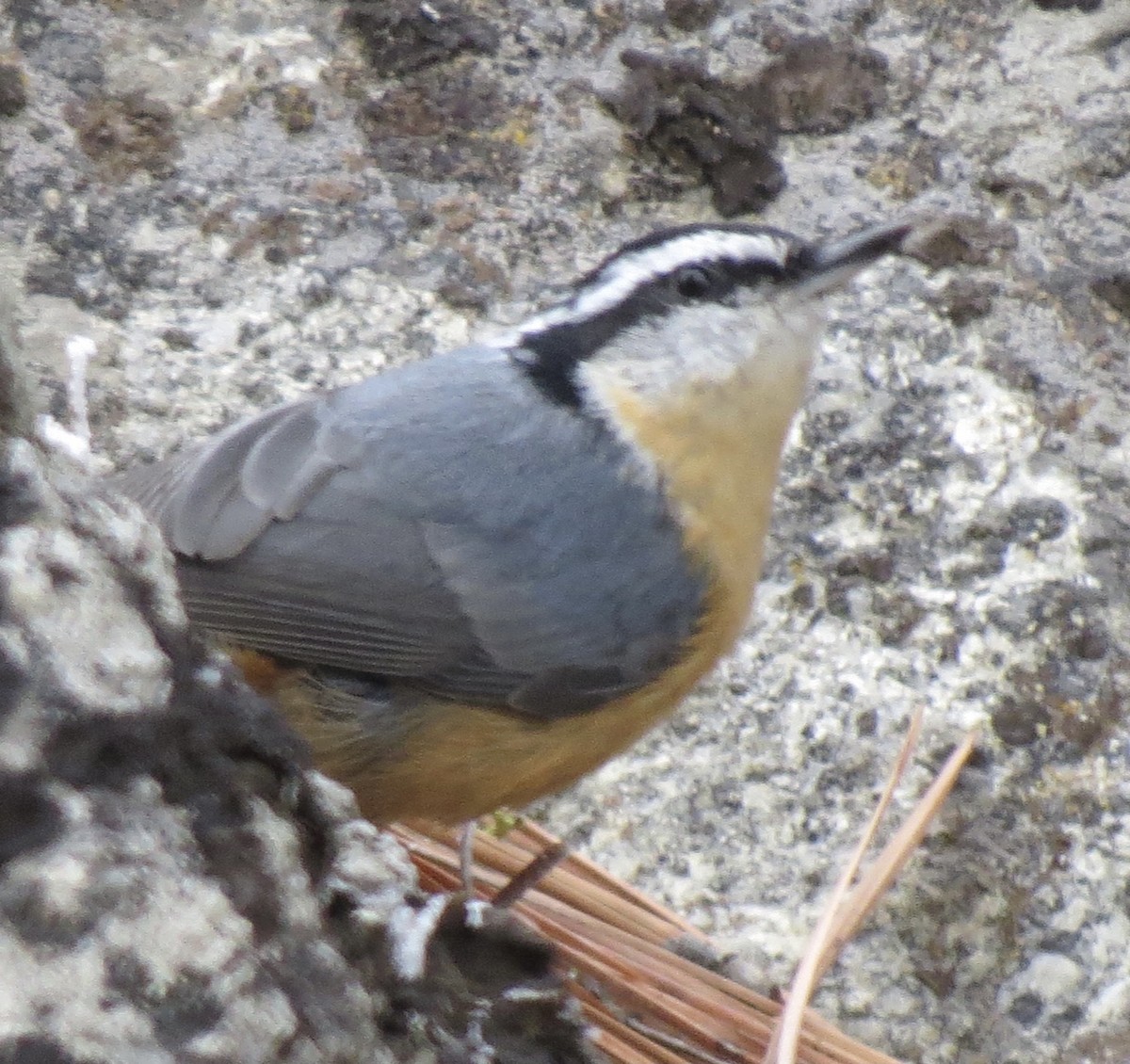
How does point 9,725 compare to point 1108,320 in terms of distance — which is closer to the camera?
point 9,725

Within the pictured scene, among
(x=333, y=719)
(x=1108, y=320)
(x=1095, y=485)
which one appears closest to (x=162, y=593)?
(x=333, y=719)

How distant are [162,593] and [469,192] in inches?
47.9

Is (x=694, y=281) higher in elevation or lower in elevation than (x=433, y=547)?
higher

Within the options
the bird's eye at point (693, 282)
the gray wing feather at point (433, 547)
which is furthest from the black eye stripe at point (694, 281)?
the gray wing feather at point (433, 547)

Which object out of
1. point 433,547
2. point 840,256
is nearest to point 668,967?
point 433,547

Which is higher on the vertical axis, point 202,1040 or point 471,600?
point 202,1040

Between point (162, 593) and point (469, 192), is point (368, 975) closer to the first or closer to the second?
point (162, 593)

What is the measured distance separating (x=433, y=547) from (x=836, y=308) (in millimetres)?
567

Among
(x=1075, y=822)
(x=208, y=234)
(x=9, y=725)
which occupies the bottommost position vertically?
(x=1075, y=822)

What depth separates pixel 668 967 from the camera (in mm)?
1380

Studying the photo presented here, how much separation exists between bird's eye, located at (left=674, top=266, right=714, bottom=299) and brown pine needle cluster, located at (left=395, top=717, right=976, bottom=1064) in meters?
0.62

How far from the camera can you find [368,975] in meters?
0.86

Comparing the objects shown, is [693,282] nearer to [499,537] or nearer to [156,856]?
[499,537]

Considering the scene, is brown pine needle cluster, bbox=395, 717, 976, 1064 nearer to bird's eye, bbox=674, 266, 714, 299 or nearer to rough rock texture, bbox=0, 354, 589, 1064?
rough rock texture, bbox=0, 354, 589, 1064
